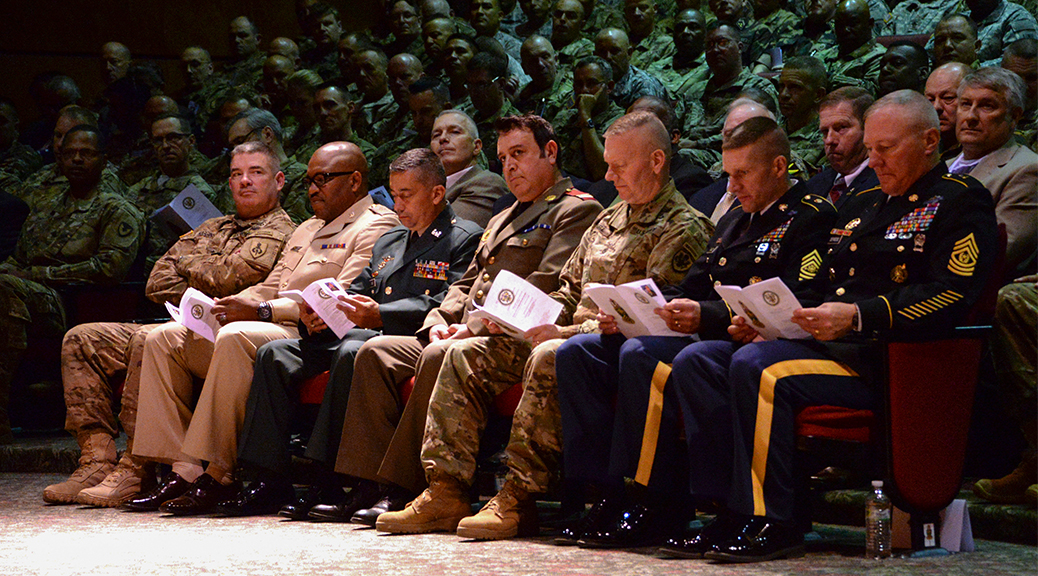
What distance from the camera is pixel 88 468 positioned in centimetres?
413

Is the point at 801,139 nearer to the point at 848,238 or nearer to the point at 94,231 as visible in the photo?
the point at 848,238

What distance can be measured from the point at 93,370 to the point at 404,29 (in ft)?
14.0

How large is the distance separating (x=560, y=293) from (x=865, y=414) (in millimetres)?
1028

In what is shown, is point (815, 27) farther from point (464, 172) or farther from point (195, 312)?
point (195, 312)

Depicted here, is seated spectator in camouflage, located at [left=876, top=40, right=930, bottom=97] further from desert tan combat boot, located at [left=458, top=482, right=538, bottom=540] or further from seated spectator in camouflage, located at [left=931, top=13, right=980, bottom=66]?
desert tan combat boot, located at [left=458, top=482, right=538, bottom=540]

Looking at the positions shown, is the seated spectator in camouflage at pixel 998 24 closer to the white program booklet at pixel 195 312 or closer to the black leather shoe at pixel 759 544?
the black leather shoe at pixel 759 544

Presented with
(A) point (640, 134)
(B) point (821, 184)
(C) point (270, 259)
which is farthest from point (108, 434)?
(B) point (821, 184)

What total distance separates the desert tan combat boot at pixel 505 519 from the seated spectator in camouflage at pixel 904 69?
2.78 m

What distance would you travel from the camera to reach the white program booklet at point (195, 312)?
3861 mm

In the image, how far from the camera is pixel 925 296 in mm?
2578

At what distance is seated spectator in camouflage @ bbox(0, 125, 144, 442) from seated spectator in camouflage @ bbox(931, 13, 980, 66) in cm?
359

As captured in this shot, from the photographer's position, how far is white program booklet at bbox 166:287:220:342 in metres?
3.86

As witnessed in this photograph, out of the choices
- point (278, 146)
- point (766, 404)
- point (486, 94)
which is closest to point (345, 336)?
point (766, 404)

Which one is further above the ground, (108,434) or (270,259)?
(270,259)
